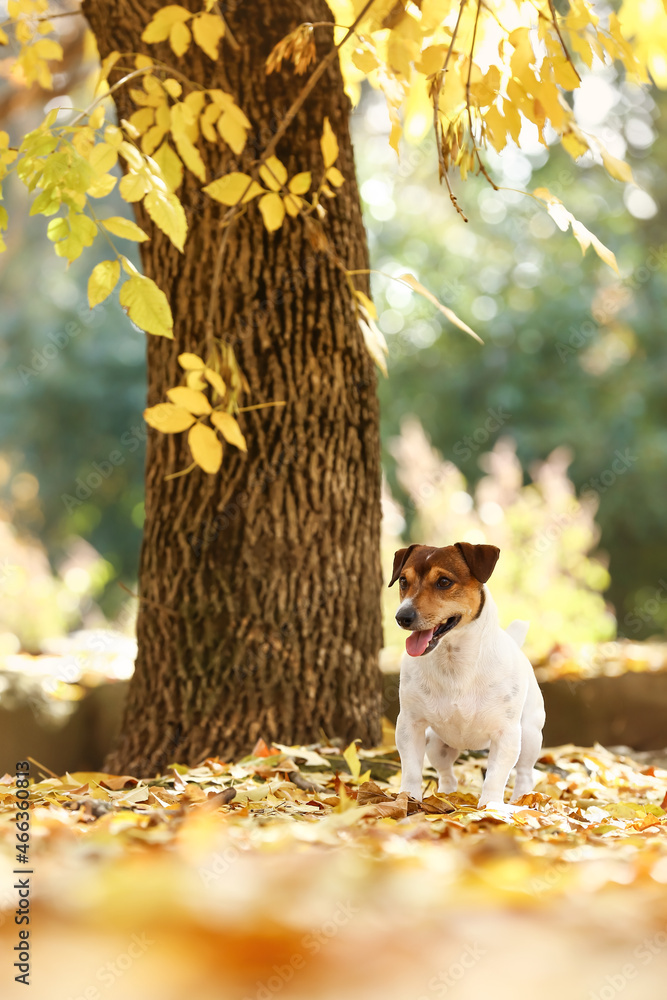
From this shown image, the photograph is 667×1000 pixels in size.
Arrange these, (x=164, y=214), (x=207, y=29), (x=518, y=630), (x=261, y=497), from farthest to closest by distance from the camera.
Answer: (x=261, y=497) < (x=518, y=630) < (x=207, y=29) < (x=164, y=214)

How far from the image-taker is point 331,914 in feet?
4.08

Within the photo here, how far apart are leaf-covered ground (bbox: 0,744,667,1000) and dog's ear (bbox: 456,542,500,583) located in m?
0.97

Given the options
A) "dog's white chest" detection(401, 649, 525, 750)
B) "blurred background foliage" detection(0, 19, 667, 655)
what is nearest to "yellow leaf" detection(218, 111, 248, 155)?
"dog's white chest" detection(401, 649, 525, 750)

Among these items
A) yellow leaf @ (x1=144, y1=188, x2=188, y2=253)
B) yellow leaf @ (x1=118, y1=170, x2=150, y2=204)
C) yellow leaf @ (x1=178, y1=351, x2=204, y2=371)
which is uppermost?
yellow leaf @ (x1=118, y1=170, x2=150, y2=204)

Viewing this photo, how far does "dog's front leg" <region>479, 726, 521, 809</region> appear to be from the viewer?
2689 mm

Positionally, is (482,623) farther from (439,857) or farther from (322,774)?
(439,857)

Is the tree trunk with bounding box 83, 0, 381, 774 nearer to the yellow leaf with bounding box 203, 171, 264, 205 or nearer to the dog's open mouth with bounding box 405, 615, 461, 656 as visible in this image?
the yellow leaf with bounding box 203, 171, 264, 205

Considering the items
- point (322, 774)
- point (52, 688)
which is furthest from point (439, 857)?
point (52, 688)

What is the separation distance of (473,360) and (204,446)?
16.0 metres

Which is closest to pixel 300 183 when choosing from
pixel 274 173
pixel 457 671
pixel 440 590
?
pixel 274 173

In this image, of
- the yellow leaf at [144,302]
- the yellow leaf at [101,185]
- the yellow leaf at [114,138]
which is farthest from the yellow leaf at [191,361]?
the yellow leaf at [114,138]

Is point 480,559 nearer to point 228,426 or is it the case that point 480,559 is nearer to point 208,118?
point 228,426

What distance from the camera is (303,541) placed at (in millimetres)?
3648

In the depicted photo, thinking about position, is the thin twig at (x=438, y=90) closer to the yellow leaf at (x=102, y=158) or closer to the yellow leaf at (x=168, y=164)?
the yellow leaf at (x=168, y=164)
